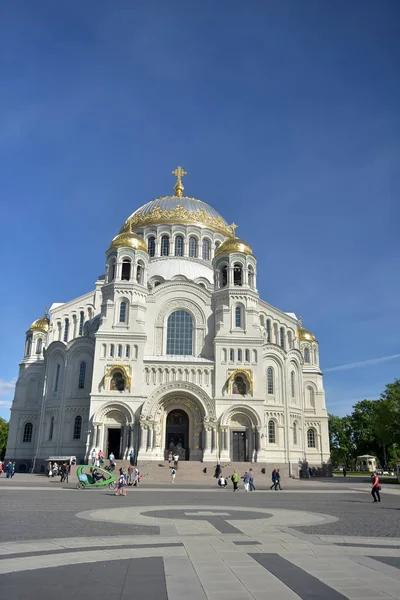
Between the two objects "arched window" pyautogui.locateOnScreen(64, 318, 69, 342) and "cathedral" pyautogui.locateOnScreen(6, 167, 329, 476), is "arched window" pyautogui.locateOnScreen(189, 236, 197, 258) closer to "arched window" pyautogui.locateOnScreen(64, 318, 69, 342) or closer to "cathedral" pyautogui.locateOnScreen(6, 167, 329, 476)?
"cathedral" pyautogui.locateOnScreen(6, 167, 329, 476)

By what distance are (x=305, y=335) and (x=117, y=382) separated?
24109 millimetres

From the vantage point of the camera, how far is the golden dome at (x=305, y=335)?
5619 centimetres

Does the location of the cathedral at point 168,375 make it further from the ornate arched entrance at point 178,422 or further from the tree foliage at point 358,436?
the tree foliage at point 358,436

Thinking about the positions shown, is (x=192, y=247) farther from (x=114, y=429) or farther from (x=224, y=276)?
(x=114, y=429)

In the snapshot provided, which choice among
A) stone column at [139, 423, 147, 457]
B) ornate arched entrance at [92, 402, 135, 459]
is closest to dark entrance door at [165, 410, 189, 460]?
stone column at [139, 423, 147, 457]

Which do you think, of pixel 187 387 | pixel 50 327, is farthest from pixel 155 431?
pixel 50 327

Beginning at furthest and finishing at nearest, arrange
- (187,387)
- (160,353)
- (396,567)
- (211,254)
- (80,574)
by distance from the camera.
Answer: (211,254) < (160,353) < (187,387) < (396,567) < (80,574)

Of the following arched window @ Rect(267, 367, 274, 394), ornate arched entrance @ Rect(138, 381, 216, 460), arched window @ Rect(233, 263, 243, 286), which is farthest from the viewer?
arched window @ Rect(233, 263, 243, 286)

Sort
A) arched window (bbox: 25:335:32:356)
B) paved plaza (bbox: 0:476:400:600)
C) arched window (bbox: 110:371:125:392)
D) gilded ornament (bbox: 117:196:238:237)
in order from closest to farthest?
1. paved plaza (bbox: 0:476:400:600)
2. arched window (bbox: 110:371:125:392)
3. arched window (bbox: 25:335:32:356)
4. gilded ornament (bbox: 117:196:238:237)

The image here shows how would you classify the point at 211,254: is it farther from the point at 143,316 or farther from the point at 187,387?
the point at 187,387

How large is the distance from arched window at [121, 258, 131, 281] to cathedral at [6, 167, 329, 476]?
0.09 m

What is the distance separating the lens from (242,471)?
1500 inches

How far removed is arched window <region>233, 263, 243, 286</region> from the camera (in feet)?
152

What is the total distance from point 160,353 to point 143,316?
11.9ft
